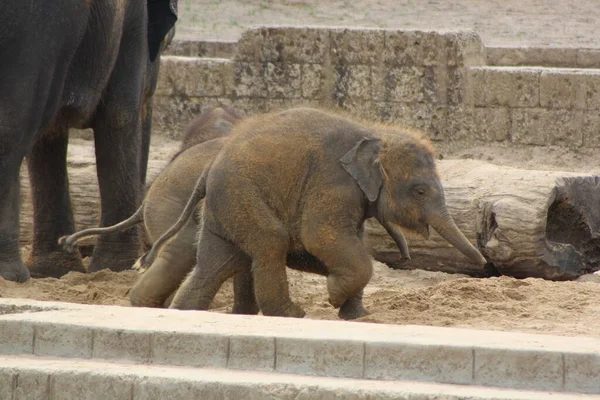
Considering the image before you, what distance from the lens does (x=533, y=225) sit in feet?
28.2

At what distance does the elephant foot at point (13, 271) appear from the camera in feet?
26.7

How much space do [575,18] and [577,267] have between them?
46.9 feet

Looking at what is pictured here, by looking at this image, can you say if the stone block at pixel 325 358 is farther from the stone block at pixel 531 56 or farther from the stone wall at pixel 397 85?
the stone block at pixel 531 56

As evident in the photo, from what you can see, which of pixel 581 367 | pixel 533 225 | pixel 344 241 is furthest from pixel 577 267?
pixel 581 367

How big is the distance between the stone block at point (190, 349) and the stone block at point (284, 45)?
897cm

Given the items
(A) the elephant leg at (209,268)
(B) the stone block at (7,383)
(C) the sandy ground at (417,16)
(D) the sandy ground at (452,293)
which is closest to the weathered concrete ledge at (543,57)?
(D) the sandy ground at (452,293)

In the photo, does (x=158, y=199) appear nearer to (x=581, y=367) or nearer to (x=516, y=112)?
(x=581, y=367)

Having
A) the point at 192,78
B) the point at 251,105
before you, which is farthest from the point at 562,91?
the point at 192,78

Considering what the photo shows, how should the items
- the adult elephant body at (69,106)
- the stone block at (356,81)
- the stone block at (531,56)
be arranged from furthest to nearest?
the stone block at (531,56) < the stone block at (356,81) < the adult elephant body at (69,106)

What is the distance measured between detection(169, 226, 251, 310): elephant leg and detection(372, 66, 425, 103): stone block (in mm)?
6892

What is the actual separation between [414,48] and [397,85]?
0.43 meters

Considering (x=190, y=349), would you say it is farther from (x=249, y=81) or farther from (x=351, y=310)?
(x=249, y=81)

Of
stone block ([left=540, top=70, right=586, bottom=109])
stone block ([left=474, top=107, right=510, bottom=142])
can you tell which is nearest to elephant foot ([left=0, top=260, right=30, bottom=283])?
stone block ([left=474, top=107, right=510, bottom=142])

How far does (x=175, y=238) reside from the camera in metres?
7.62
